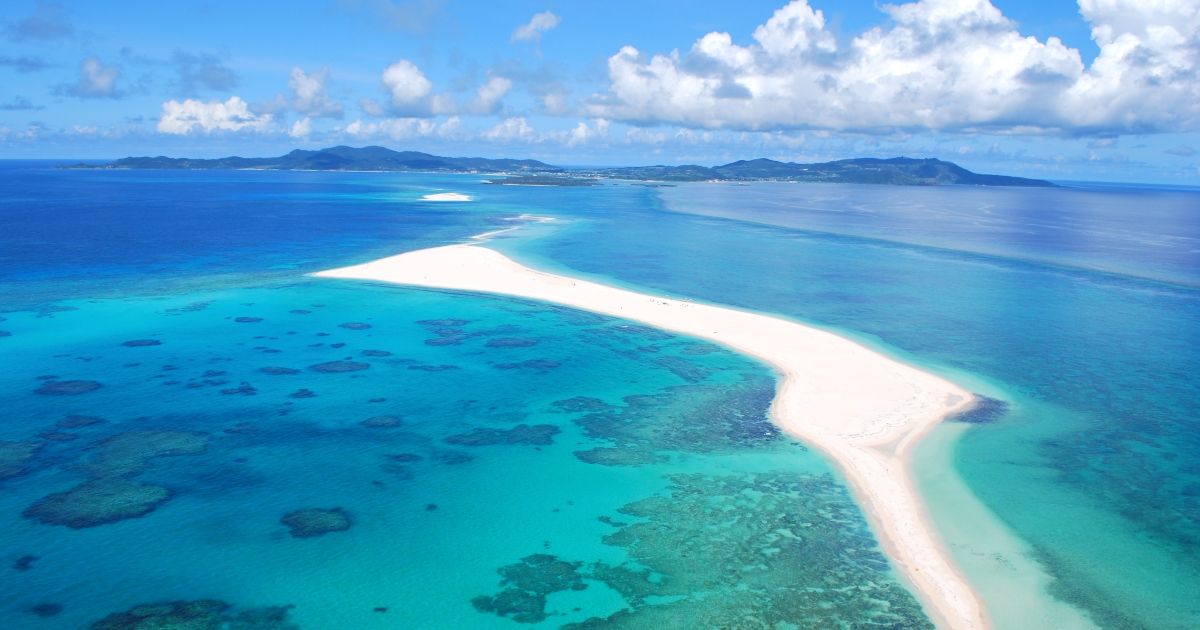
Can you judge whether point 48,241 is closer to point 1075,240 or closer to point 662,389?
point 662,389

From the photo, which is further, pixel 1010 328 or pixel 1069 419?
pixel 1010 328

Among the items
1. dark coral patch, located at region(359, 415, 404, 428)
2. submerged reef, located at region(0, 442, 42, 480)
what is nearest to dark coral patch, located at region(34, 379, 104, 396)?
submerged reef, located at region(0, 442, 42, 480)

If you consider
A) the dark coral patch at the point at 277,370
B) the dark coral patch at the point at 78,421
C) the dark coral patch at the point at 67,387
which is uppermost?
the dark coral patch at the point at 277,370

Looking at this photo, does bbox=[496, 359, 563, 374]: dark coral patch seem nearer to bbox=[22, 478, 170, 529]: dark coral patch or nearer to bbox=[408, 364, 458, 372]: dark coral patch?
bbox=[408, 364, 458, 372]: dark coral patch

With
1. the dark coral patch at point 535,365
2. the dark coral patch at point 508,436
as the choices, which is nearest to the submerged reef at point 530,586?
the dark coral patch at point 508,436

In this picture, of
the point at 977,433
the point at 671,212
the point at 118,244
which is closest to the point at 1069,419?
the point at 977,433

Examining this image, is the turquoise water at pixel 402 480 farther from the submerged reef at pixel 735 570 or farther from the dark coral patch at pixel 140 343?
the dark coral patch at pixel 140 343

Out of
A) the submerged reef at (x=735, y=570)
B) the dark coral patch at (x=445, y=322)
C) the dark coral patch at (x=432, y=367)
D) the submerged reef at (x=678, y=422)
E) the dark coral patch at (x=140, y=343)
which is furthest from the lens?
the dark coral patch at (x=445, y=322)
